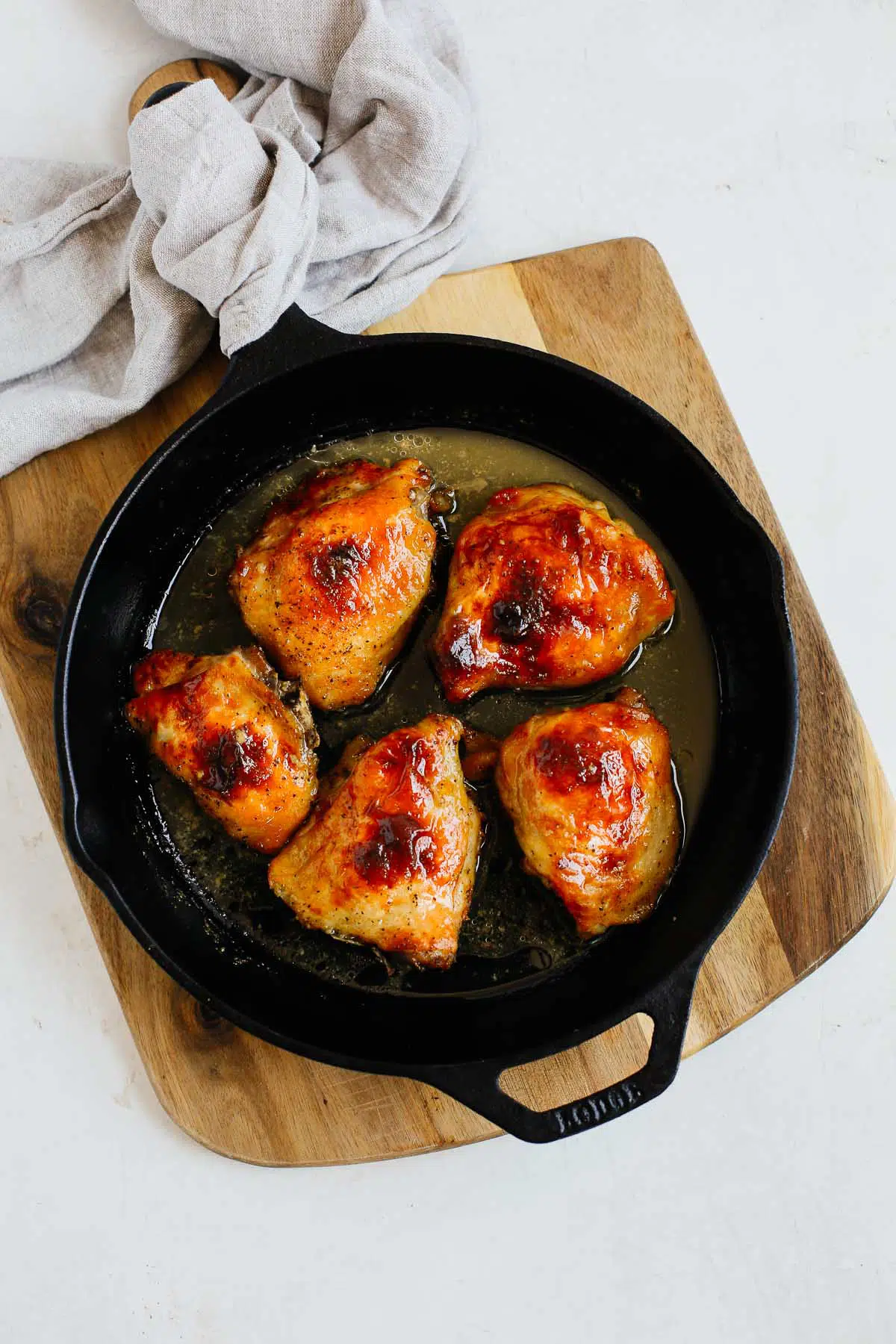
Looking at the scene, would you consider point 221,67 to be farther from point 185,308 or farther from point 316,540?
point 316,540

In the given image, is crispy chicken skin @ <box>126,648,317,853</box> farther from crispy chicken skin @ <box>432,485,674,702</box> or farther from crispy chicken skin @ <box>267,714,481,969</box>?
crispy chicken skin @ <box>432,485,674,702</box>

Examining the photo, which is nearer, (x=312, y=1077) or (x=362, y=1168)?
(x=312, y=1077)

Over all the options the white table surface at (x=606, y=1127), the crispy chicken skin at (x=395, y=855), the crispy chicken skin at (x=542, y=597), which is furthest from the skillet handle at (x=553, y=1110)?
the crispy chicken skin at (x=542, y=597)

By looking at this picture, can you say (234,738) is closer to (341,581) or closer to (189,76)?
(341,581)

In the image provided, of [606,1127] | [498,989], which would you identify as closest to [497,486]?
[498,989]

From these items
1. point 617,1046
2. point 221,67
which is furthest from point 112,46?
point 617,1046

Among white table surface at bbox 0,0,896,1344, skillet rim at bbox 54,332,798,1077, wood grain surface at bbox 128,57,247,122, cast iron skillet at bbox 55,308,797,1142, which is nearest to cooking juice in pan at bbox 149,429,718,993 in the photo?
cast iron skillet at bbox 55,308,797,1142
